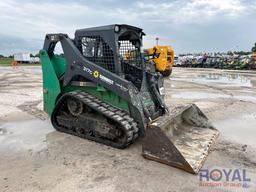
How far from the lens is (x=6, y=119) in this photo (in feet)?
21.0

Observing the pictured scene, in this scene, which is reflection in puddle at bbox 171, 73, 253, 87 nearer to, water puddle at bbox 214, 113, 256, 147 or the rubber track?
water puddle at bbox 214, 113, 256, 147

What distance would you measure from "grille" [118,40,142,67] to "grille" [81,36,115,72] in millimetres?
275

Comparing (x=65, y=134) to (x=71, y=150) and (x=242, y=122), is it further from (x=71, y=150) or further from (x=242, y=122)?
(x=242, y=122)

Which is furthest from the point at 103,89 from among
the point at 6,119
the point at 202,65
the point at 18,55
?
the point at 18,55

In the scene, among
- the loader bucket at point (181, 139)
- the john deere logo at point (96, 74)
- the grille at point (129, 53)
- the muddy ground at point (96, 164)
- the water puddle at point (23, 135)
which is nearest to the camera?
the muddy ground at point (96, 164)

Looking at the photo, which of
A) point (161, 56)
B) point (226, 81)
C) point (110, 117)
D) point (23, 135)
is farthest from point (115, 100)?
point (226, 81)

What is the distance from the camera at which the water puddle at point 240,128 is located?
16.4 feet

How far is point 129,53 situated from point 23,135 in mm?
2677

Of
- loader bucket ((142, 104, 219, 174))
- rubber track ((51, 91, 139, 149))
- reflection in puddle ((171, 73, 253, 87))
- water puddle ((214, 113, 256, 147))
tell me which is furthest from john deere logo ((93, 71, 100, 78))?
reflection in puddle ((171, 73, 253, 87))

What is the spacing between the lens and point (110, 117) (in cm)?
427

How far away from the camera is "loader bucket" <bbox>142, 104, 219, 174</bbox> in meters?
3.62

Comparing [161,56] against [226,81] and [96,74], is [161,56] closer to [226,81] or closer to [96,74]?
[226,81]

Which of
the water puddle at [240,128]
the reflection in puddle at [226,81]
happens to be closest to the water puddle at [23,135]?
the water puddle at [240,128]

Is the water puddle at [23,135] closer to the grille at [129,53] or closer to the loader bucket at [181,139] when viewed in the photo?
the loader bucket at [181,139]
